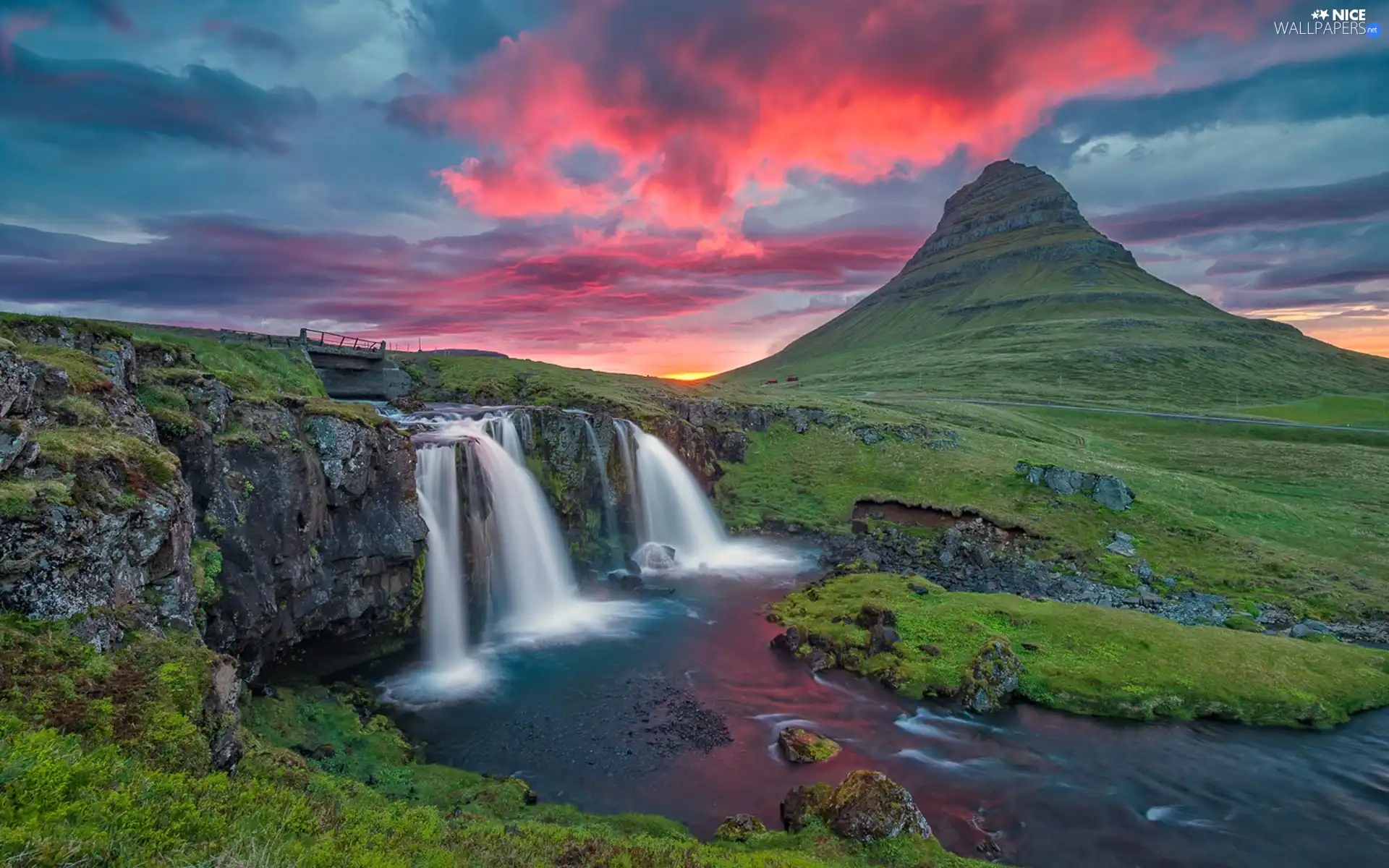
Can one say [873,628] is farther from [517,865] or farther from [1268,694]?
[517,865]

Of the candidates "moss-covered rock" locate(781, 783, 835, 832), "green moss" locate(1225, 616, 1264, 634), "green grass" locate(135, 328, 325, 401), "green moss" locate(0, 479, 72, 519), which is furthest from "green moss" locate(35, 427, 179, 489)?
"green moss" locate(1225, 616, 1264, 634)

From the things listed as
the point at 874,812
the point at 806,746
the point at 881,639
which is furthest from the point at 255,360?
the point at 874,812

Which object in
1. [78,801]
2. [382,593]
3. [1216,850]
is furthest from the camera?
[382,593]

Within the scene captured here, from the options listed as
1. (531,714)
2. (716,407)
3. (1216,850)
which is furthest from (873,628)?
(716,407)

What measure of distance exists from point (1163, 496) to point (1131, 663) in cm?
3529

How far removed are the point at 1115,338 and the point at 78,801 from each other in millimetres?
231142

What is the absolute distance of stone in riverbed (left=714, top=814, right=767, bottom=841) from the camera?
52.1 ft

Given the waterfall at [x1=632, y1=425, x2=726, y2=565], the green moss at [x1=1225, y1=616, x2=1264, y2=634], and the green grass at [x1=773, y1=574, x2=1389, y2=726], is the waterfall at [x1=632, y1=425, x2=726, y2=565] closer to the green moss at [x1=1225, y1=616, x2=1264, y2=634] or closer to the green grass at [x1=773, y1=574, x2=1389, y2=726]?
the green grass at [x1=773, y1=574, x2=1389, y2=726]

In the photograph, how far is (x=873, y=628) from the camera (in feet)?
92.7

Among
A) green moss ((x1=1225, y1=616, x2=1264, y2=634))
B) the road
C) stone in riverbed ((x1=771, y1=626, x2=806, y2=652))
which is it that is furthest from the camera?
the road

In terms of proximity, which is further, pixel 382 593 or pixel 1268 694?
pixel 382 593

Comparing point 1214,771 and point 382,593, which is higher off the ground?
point 382,593

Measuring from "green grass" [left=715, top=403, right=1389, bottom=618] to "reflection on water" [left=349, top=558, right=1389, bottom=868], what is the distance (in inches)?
734

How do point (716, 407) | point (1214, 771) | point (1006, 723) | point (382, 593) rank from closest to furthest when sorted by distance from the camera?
point (1214, 771), point (1006, 723), point (382, 593), point (716, 407)
